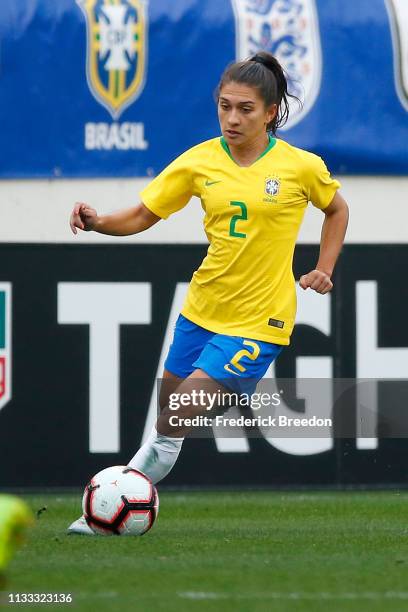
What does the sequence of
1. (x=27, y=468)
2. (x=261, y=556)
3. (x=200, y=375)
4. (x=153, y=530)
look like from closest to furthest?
(x=261, y=556)
(x=200, y=375)
(x=153, y=530)
(x=27, y=468)

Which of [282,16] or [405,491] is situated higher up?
[282,16]

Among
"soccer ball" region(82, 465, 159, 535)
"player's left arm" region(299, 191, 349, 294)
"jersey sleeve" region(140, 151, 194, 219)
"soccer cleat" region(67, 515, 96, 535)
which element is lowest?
"soccer cleat" region(67, 515, 96, 535)

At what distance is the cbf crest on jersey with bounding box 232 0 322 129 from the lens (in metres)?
9.24

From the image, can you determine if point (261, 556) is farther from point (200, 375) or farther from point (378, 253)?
point (378, 253)

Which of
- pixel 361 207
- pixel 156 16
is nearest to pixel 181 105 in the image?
pixel 156 16

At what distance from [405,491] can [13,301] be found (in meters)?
2.86

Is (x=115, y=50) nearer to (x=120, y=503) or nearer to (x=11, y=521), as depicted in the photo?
(x=120, y=503)

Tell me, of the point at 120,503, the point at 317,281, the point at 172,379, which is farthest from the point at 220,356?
the point at 120,503

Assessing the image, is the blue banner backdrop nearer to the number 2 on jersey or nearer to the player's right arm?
the player's right arm

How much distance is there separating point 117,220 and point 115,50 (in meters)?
3.25

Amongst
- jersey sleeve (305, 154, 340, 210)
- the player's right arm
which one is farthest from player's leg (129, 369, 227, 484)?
jersey sleeve (305, 154, 340, 210)

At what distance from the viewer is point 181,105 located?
9266mm

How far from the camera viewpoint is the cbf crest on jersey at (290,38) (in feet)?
30.3

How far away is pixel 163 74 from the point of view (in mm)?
9266
